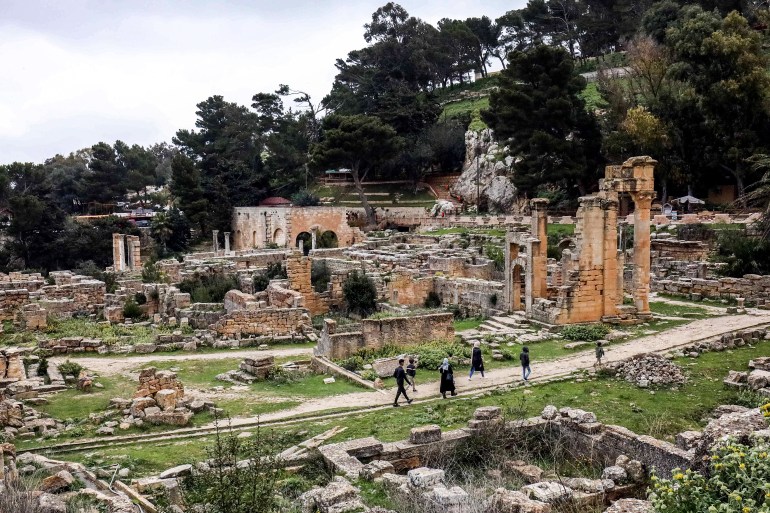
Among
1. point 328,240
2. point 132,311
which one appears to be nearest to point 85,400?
point 132,311

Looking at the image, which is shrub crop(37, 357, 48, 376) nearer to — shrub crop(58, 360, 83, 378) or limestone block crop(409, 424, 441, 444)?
shrub crop(58, 360, 83, 378)

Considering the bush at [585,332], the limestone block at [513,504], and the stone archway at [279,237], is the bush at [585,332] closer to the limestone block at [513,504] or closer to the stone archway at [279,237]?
the limestone block at [513,504]

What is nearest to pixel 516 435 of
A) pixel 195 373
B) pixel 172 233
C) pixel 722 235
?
pixel 195 373

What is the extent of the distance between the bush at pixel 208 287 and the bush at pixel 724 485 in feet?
73.9

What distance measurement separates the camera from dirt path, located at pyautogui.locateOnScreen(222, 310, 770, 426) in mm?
14586

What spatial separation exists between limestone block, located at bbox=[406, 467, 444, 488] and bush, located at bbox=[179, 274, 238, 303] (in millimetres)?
19428

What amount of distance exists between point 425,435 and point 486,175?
47.4 metres

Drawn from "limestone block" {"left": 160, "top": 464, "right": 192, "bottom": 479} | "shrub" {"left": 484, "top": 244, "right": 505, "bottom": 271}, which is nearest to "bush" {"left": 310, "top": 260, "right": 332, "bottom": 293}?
"shrub" {"left": 484, "top": 244, "right": 505, "bottom": 271}

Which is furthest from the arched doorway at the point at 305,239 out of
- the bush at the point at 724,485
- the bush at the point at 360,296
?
the bush at the point at 724,485

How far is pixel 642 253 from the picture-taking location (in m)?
21.7

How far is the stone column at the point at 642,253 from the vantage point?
70.3 feet

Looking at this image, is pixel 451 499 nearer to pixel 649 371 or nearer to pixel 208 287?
pixel 649 371

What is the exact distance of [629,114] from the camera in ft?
126

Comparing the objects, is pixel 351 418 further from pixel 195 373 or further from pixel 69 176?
pixel 69 176
